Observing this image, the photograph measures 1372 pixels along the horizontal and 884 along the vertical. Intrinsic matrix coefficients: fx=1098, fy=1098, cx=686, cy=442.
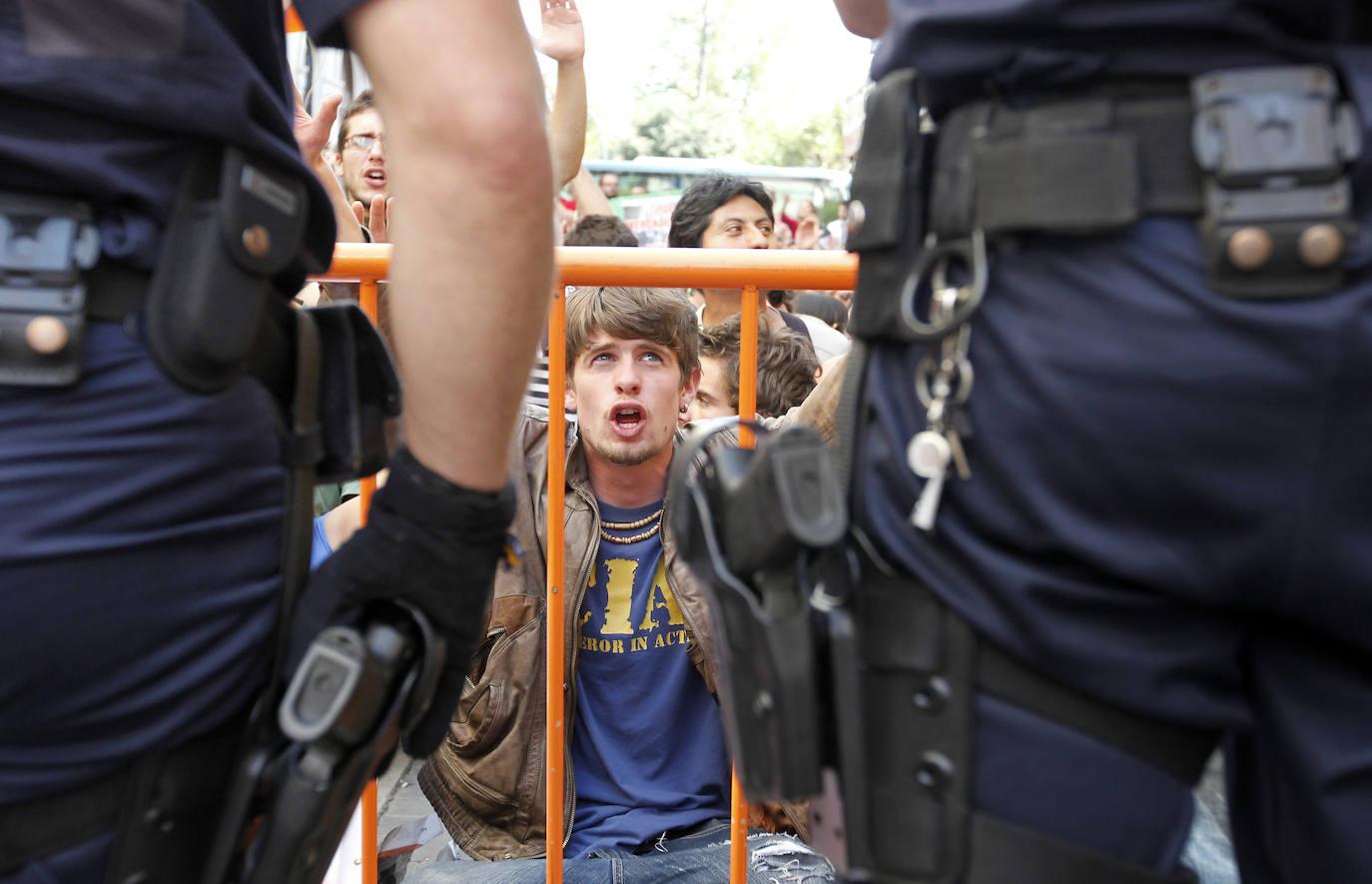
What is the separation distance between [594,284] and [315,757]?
50.7 inches

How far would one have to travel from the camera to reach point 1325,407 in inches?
33.1

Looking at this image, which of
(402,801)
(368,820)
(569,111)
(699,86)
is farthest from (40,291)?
(699,86)

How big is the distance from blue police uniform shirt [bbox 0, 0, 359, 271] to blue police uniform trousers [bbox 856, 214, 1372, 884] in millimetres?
704

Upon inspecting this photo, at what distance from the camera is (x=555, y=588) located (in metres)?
2.34

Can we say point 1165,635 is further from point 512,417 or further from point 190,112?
point 190,112

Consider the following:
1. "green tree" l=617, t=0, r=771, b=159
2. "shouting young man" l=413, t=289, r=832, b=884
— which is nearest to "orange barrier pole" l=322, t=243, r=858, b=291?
"shouting young man" l=413, t=289, r=832, b=884

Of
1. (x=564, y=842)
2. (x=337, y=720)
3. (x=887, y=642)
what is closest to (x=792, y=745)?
(x=887, y=642)

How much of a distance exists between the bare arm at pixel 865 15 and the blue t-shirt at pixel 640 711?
1495 millimetres

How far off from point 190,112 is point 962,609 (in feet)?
2.75

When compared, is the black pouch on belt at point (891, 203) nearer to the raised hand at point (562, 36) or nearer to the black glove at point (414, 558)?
the black glove at point (414, 558)

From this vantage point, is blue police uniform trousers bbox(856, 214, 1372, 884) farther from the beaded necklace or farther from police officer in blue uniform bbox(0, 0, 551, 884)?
the beaded necklace

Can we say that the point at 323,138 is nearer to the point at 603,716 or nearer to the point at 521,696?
the point at 521,696

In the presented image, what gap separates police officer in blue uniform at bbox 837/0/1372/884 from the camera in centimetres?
85

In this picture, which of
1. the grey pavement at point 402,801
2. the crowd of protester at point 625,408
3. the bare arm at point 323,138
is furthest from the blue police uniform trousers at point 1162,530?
the grey pavement at point 402,801
